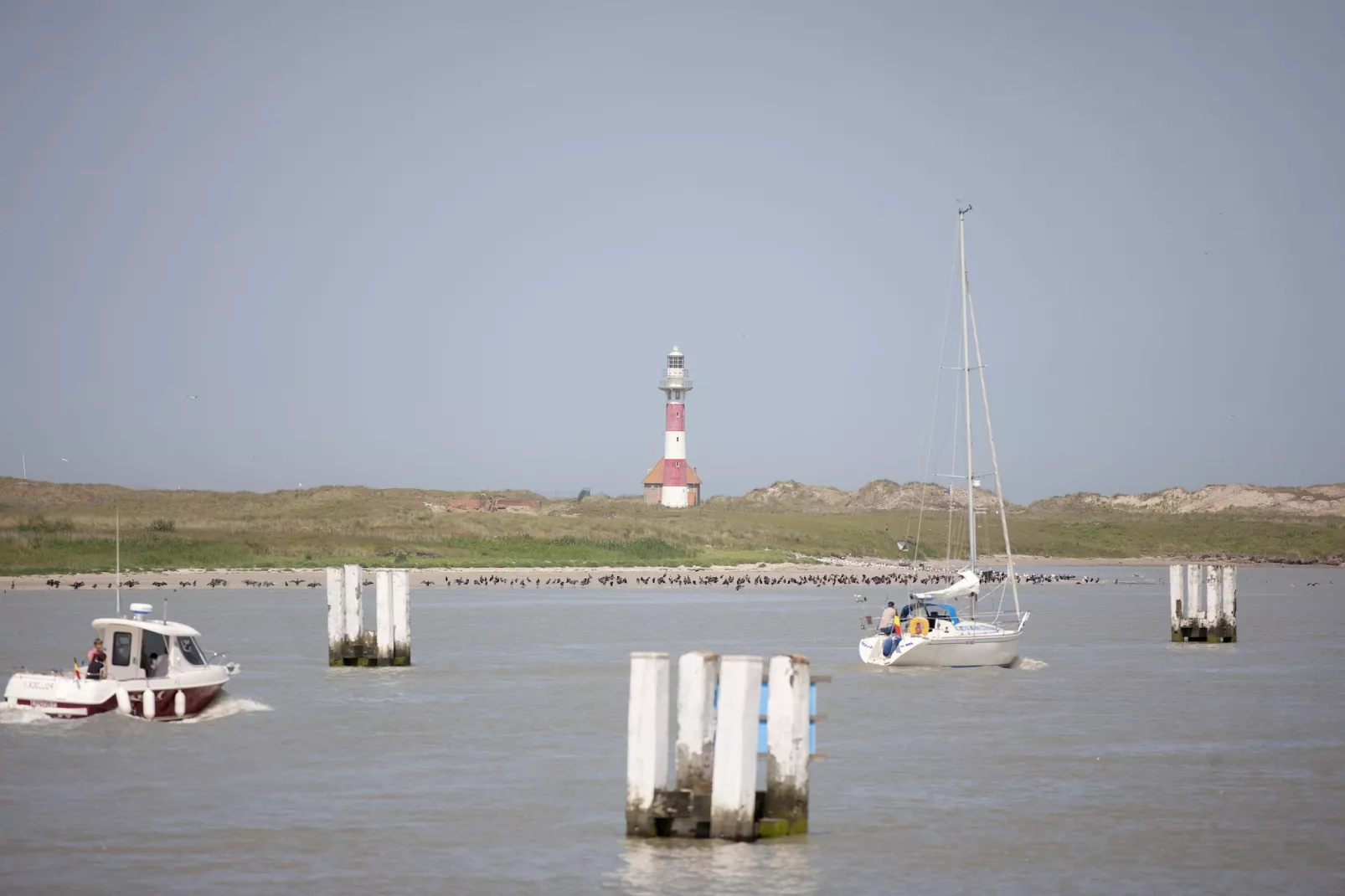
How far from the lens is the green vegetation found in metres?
93.9

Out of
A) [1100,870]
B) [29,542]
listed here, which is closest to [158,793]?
[1100,870]

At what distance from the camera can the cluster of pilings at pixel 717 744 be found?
57.4 feet

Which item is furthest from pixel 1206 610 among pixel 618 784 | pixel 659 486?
pixel 659 486

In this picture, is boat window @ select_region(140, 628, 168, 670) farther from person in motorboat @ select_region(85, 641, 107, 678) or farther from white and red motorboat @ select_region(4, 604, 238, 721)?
person in motorboat @ select_region(85, 641, 107, 678)

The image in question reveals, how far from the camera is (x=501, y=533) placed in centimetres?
11338

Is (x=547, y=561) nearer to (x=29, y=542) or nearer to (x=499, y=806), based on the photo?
(x=29, y=542)

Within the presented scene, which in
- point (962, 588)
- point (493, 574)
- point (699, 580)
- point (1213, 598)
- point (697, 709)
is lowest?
point (699, 580)

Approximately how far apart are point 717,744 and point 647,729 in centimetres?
78

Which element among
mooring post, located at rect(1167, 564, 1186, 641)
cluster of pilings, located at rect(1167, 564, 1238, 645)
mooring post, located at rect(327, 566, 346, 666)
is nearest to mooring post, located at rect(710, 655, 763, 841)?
mooring post, located at rect(327, 566, 346, 666)

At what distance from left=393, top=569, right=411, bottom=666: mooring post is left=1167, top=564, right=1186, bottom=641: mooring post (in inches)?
982

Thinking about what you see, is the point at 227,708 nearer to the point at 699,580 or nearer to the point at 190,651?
the point at 190,651

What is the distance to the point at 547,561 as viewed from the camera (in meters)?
106

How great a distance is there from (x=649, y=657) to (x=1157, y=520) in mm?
158033

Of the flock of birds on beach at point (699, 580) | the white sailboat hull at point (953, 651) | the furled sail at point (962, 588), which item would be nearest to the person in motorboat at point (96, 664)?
the white sailboat hull at point (953, 651)
